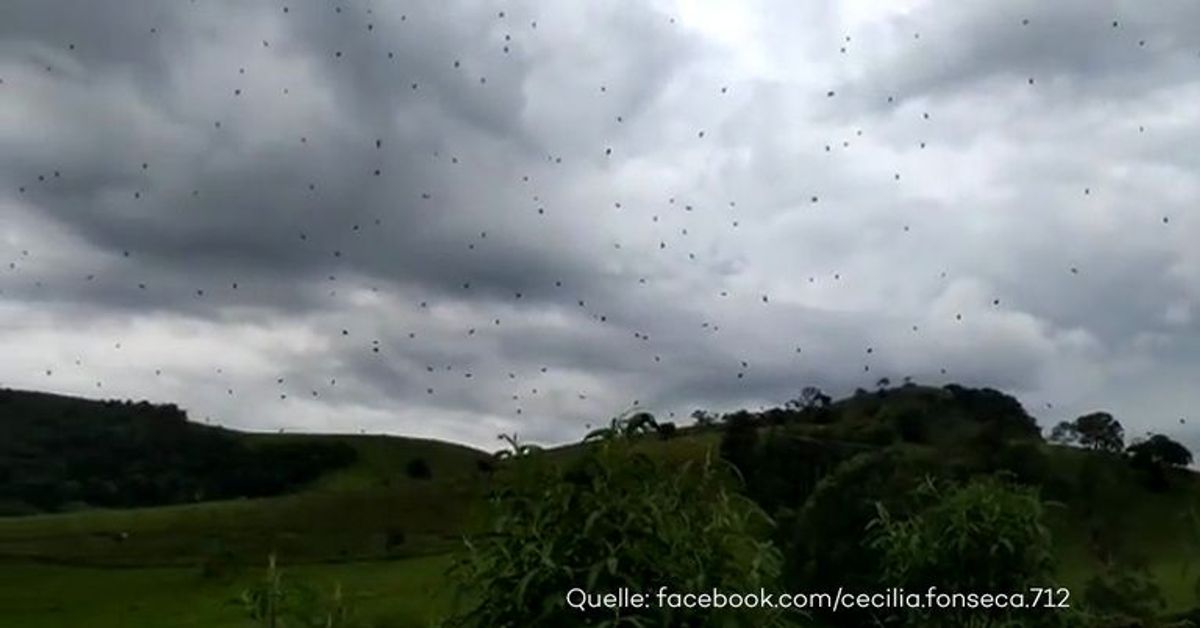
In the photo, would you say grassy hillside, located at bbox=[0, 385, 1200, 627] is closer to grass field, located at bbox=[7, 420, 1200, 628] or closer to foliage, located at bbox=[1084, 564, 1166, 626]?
grass field, located at bbox=[7, 420, 1200, 628]

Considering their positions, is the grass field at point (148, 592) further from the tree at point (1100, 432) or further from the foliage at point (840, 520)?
the tree at point (1100, 432)

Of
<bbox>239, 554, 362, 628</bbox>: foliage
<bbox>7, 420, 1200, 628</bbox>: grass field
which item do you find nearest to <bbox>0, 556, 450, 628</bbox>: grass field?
<bbox>7, 420, 1200, 628</bbox>: grass field

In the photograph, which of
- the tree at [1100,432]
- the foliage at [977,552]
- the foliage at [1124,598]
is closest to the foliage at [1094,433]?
the tree at [1100,432]

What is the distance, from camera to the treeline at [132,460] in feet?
488

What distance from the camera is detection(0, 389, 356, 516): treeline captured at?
148750 mm

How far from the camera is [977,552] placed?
16219mm

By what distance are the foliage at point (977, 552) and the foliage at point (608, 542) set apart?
31.3 feet

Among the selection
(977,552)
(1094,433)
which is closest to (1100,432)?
(1094,433)

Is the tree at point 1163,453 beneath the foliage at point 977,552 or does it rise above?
above

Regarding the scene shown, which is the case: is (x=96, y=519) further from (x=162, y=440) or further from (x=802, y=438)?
(x=802, y=438)

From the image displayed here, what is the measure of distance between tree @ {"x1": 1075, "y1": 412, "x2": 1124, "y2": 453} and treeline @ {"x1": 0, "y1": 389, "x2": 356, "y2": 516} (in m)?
79.3

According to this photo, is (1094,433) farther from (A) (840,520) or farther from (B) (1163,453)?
(A) (840,520)

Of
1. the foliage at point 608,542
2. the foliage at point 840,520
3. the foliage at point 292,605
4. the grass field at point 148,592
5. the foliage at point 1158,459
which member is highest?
the foliage at point 1158,459

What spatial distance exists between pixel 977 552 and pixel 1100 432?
9962cm
